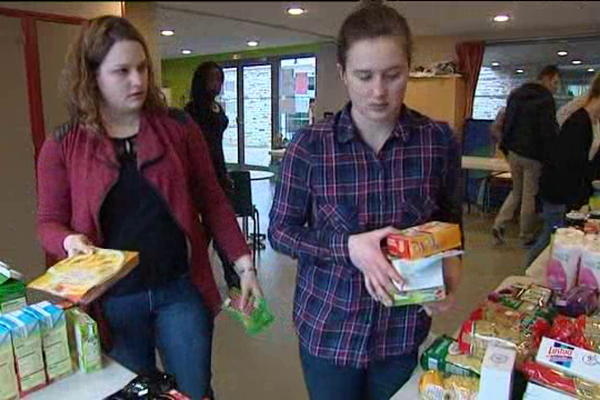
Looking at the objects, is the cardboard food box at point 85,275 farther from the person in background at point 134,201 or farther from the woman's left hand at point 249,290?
the woman's left hand at point 249,290

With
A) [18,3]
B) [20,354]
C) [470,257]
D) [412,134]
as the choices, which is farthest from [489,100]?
[18,3]

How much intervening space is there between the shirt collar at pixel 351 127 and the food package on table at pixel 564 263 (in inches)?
25.8

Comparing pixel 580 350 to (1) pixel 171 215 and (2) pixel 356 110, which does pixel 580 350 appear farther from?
(1) pixel 171 215

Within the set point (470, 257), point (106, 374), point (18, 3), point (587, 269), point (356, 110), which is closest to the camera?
point (18, 3)

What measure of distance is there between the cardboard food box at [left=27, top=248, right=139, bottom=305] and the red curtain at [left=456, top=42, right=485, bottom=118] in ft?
16.5

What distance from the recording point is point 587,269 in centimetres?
126

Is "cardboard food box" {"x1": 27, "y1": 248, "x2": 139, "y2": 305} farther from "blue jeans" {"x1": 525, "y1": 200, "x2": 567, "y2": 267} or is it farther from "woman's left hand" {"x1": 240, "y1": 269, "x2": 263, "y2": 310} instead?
"blue jeans" {"x1": 525, "y1": 200, "x2": 567, "y2": 267}

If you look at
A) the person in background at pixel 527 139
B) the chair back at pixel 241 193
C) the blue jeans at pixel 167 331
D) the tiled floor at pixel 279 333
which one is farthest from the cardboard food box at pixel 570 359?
the chair back at pixel 241 193

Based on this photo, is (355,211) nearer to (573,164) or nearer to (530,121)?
(573,164)

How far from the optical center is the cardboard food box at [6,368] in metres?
0.89

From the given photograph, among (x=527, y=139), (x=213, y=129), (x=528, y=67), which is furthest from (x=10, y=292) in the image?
(x=528, y=67)

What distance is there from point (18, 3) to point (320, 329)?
0.80m

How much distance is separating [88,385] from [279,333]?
178 centimetres

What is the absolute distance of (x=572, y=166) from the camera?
2574 millimetres
